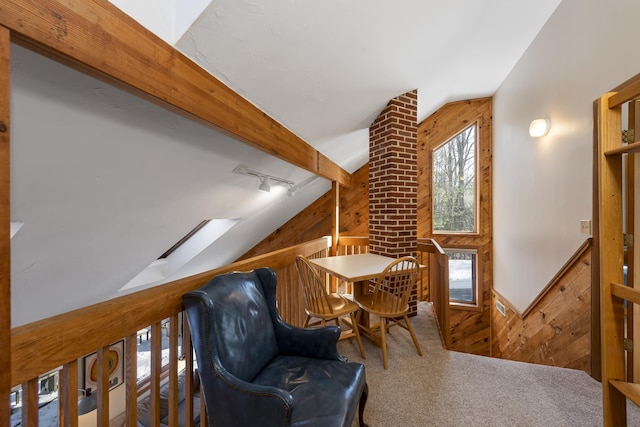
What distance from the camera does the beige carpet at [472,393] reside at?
1.69 metres

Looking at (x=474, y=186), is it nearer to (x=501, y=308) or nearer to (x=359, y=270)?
(x=501, y=308)

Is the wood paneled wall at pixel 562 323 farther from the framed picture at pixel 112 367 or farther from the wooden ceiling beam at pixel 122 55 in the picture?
the framed picture at pixel 112 367

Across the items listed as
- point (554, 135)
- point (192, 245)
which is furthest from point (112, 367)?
point (554, 135)

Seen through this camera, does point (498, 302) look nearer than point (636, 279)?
No

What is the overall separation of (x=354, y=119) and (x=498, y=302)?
11.7ft

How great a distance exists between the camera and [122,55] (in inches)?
37.2

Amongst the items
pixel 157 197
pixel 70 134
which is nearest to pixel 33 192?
pixel 70 134

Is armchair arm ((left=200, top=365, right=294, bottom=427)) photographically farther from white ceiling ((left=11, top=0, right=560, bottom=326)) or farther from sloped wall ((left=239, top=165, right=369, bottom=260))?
sloped wall ((left=239, top=165, right=369, bottom=260))

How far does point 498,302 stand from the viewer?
416 centimetres

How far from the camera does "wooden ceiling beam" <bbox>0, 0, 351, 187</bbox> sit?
28.9 inches

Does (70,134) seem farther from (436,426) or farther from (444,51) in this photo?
(444,51)

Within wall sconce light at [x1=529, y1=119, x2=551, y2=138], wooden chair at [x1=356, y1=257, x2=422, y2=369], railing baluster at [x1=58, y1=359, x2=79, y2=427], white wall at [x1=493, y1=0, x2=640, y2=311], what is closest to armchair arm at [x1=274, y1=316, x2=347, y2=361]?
wooden chair at [x1=356, y1=257, x2=422, y2=369]

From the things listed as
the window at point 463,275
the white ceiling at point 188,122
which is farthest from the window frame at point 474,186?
the white ceiling at point 188,122

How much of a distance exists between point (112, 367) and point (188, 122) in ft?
9.34
